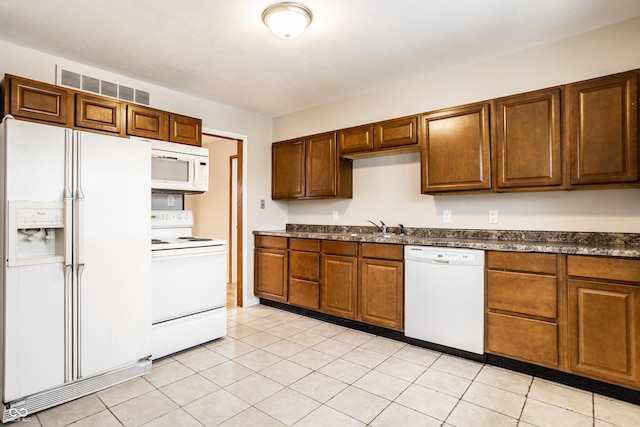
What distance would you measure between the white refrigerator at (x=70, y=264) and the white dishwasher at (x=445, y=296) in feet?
6.94

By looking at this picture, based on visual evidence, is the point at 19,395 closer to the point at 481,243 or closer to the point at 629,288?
the point at 481,243

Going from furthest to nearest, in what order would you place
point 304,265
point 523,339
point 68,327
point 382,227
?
point 304,265 → point 382,227 → point 523,339 → point 68,327

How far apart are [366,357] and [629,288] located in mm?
1794

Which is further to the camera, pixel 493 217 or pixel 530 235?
pixel 493 217

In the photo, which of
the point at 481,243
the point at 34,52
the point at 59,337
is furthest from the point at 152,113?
the point at 481,243

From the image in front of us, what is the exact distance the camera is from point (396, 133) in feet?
10.9

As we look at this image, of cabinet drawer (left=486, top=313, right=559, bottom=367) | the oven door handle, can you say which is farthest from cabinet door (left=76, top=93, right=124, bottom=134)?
cabinet drawer (left=486, top=313, right=559, bottom=367)

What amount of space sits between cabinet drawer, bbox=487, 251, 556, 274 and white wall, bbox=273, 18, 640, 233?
0.50 metres

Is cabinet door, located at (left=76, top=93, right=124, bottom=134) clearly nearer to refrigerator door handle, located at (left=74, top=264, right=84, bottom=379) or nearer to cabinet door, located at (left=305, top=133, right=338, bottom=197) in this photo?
refrigerator door handle, located at (left=74, top=264, right=84, bottom=379)

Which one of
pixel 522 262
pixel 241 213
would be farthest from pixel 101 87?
pixel 522 262

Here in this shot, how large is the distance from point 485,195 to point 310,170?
6.36 feet

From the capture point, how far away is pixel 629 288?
2039 millimetres

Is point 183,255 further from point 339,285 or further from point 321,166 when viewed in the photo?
point 321,166

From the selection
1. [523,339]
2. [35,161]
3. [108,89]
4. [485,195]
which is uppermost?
[108,89]
